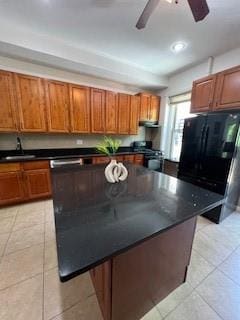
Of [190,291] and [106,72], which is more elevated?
[106,72]

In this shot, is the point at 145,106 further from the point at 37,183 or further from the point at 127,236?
the point at 127,236

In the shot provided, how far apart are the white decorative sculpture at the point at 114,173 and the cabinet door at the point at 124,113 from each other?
2.43 m

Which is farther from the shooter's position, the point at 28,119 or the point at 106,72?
the point at 106,72

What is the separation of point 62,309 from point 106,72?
142 inches

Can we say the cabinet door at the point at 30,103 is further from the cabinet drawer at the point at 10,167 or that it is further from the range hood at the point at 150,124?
the range hood at the point at 150,124

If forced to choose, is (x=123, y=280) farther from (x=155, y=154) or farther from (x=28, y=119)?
(x=155, y=154)

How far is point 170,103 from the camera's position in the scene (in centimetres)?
410

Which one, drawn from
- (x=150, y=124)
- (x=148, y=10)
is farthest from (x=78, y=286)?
(x=150, y=124)

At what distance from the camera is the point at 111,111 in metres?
3.65

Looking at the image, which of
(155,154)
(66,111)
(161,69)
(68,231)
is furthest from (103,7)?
(155,154)

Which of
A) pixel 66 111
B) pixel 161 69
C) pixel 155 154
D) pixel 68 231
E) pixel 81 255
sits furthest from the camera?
pixel 155 154

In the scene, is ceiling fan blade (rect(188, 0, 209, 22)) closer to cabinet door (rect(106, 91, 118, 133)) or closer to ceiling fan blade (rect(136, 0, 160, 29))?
ceiling fan blade (rect(136, 0, 160, 29))

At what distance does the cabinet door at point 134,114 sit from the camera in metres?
3.90

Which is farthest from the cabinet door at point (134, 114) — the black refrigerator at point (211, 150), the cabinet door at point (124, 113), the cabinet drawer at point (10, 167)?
the cabinet drawer at point (10, 167)
